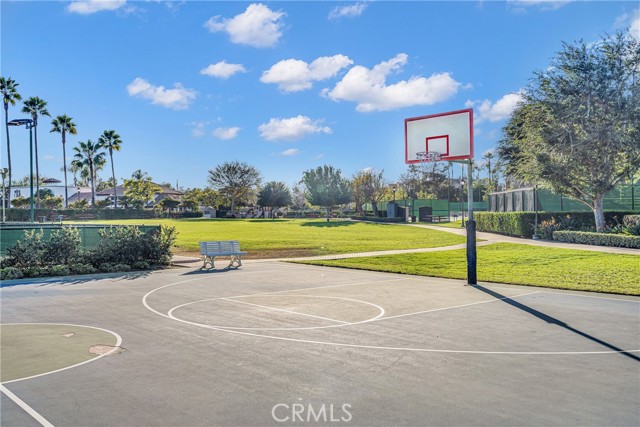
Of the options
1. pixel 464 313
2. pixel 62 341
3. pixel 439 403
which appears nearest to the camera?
pixel 439 403

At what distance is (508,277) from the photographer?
17.2 meters

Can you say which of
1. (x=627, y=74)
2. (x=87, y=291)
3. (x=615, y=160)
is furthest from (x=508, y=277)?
(x=627, y=74)

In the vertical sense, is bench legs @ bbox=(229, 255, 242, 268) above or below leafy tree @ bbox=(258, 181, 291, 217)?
below

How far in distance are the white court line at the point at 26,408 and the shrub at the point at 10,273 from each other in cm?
1257

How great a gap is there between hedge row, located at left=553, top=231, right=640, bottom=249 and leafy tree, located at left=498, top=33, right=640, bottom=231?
8.09 feet

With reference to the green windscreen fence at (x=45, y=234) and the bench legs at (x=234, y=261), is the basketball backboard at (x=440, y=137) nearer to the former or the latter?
the bench legs at (x=234, y=261)

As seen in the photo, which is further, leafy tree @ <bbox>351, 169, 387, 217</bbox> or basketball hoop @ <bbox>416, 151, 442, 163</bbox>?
leafy tree @ <bbox>351, 169, 387, 217</bbox>

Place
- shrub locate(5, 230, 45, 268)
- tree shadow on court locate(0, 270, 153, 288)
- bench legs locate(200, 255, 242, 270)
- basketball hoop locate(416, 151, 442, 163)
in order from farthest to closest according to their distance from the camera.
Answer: bench legs locate(200, 255, 242, 270), shrub locate(5, 230, 45, 268), basketball hoop locate(416, 151, 442, 163), tree shadow on court locate(0, 270, 153, 288)

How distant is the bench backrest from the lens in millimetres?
20500

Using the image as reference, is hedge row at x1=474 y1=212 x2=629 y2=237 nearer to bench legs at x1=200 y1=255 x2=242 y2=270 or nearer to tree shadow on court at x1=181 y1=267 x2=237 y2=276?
bench legs at x1=200 y1=255 x2=242 y2=270

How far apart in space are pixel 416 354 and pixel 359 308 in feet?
13.1

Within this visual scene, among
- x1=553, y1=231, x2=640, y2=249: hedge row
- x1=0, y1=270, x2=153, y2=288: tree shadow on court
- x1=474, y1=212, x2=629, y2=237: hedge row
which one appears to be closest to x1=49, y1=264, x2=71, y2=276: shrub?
x1=0, y1=270, x2=153, y2=288: tree shadow on court

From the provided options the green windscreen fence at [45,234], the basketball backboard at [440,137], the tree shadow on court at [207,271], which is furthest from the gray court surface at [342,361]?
the green windscreen fence at [45,234]

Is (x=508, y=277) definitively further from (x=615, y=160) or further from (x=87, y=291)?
(x=615, y=160)
